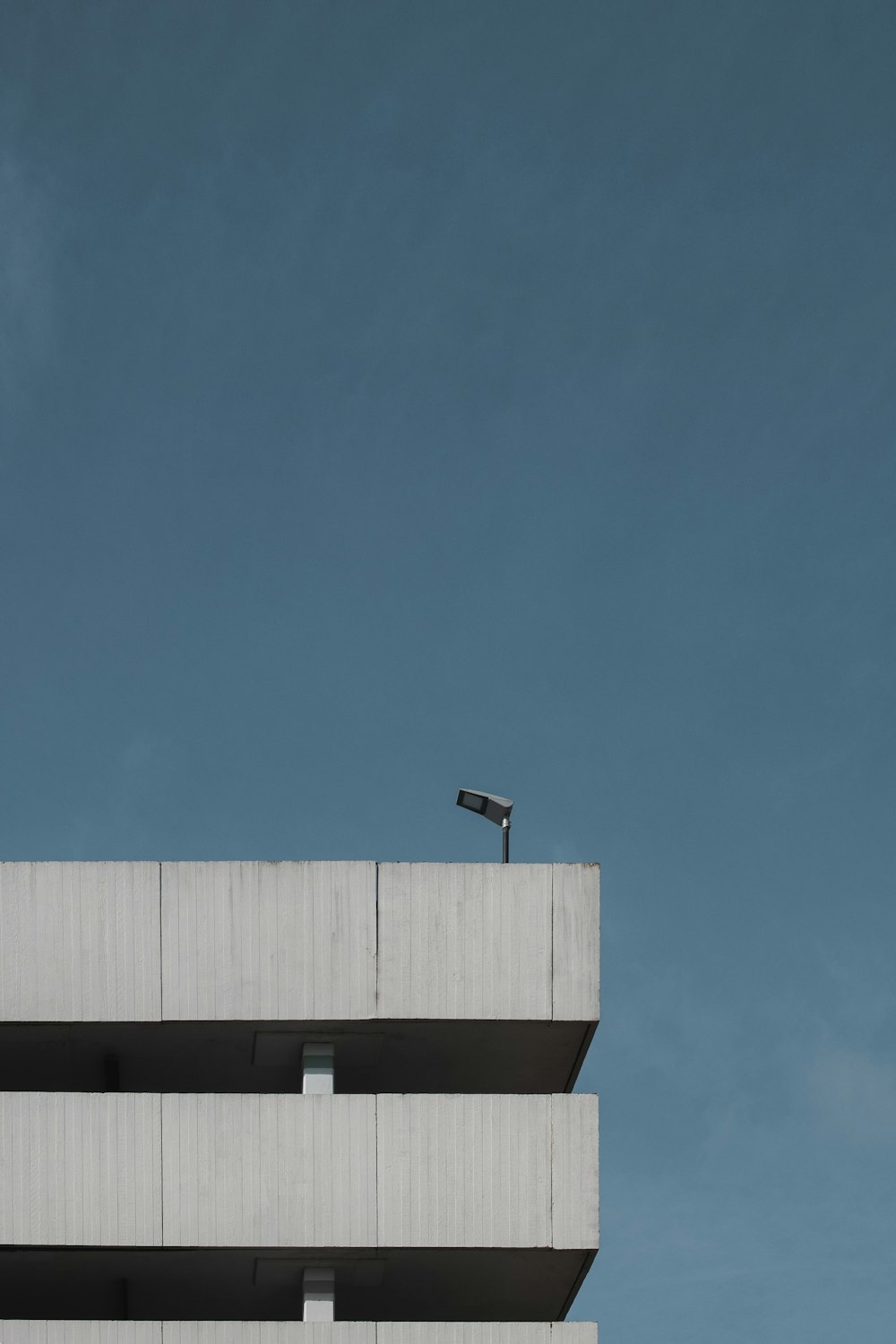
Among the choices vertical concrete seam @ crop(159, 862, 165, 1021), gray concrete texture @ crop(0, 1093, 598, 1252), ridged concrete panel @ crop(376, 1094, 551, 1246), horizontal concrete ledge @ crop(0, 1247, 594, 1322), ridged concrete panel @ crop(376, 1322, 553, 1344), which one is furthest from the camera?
vertical concrete seam @ crop(159, 862, 165, 1021)

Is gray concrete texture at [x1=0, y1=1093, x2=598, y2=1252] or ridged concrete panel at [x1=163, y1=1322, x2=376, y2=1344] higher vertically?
gray concrete texture at [x1=0, y1=1093, x2=598, y2=1252]

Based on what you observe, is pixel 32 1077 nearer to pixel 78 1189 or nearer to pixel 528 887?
pixel 78 1189

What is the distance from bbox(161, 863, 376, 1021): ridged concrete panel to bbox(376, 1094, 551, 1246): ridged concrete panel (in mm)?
1935

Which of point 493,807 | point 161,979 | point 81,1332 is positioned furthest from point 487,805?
point 81,1332

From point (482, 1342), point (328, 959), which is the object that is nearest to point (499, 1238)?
point (482, 1342)

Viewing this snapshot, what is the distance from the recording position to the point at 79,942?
23.3 metres

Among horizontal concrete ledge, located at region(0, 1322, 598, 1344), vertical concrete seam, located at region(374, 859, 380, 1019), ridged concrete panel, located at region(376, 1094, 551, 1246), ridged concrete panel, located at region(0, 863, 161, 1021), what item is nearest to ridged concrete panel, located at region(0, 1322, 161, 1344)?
horizontal concrete ledge, located at region(0, 1322, 598, 1344)

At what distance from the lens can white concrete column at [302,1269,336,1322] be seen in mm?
22688

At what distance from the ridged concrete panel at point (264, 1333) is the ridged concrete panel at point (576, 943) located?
5.52m

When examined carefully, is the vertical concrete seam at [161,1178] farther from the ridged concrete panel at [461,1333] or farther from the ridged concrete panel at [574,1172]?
the ridged concrete panel at [574,1172]

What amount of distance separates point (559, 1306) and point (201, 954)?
898cm

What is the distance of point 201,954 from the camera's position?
23.3 meters

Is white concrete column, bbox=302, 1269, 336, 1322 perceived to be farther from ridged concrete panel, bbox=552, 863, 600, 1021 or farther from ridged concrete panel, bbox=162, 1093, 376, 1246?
ridged concrete panel, bbox=552, 863, 600, 1021

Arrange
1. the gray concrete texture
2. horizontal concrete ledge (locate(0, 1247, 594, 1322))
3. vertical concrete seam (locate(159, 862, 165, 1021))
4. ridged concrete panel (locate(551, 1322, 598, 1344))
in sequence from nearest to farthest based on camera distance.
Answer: ridged concrete panel (locate(551, 1322, 598, 1344)) → the gray concrete texture → horizontal concrete ledge (locate(0, 1247, 594, 1322)) → vertical concrete seam (locate(159, 862, 165, 1021))
